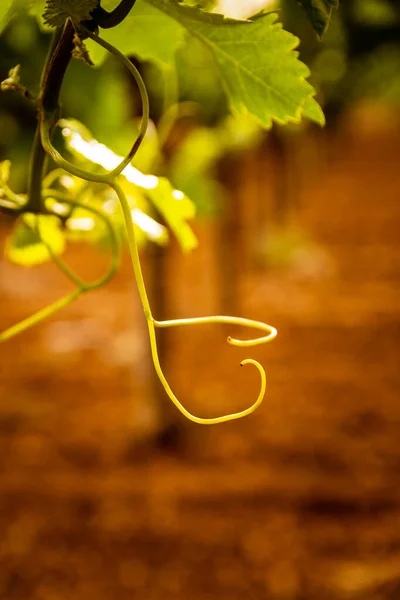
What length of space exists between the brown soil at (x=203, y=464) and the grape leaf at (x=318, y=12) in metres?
0.78

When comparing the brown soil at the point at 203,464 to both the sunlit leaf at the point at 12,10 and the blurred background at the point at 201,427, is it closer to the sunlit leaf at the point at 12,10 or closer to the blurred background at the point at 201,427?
the blurred background at the point at 201,427

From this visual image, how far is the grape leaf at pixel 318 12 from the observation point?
0.33 m

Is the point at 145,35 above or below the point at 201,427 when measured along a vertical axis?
above

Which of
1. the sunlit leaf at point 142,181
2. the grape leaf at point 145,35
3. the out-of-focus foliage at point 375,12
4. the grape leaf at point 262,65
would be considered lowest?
the sunlit leaf at point 142,181

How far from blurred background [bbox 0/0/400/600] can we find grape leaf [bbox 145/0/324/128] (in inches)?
19.5

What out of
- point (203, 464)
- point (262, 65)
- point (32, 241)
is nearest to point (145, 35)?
point (262, 65)

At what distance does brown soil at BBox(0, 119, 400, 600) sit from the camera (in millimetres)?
1028

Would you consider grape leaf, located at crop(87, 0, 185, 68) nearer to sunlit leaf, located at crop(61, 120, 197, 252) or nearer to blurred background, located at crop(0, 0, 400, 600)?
sunlit leaf, located at crop(61, 120, 197, 252)

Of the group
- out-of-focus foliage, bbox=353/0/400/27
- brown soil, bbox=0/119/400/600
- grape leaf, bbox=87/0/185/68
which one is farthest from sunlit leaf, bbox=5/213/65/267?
out-of-focus foliage, bbox=353/0/400/27

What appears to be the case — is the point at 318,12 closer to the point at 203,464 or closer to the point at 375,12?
the point at 375,12

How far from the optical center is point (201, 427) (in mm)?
1600

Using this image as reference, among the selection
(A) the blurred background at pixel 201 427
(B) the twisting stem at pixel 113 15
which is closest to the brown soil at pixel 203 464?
(A) the blurred background at pixel 201 427

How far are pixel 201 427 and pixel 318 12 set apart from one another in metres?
1.35

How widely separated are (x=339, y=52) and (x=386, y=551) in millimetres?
1030
